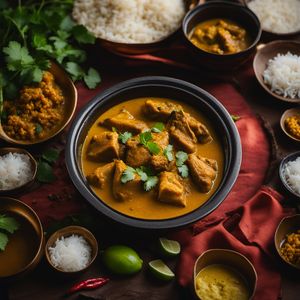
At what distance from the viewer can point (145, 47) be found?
499 centimetres

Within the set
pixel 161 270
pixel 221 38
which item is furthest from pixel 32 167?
pixel 221 38

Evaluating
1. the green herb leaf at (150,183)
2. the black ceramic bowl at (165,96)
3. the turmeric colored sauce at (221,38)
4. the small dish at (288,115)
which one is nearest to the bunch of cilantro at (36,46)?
the black ceramic bowl at (165,96)

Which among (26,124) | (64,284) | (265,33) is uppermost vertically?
(265,33)

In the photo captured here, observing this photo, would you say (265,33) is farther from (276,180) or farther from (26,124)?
(26,124)

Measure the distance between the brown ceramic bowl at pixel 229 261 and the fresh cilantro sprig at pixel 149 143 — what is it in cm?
78

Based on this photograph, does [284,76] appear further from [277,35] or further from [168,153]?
[168,153]

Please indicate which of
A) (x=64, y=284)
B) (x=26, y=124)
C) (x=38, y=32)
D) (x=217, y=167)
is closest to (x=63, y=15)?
(x=38, y=32)

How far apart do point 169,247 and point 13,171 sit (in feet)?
4.26

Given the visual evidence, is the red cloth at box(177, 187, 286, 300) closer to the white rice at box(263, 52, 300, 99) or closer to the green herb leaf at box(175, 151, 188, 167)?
the green herb leaf at box(175, 151, 188, 167)

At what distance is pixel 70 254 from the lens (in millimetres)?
3762

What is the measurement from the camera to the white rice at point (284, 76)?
190 inches

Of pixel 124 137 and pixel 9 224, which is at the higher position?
pixel 124 137

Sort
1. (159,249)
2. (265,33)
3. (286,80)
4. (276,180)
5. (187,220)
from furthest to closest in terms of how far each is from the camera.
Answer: (265,33) < (286,80) < (276,180) < (159,249) < (187,220)

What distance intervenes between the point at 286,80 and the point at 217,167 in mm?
1273
